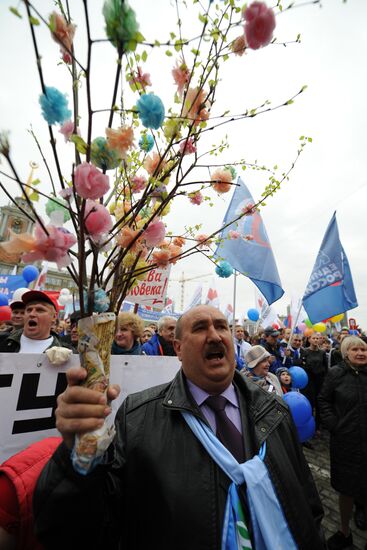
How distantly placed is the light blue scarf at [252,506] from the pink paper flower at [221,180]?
119cm

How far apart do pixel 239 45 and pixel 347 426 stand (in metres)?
3.38

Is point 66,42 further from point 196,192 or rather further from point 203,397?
point 203,397

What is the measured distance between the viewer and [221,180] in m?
1.43

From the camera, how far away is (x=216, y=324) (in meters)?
1.74

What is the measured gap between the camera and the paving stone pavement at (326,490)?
2.84 m

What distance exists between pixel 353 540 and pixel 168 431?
3.03 meters

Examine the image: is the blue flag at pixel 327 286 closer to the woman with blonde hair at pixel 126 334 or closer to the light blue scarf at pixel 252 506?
the woman with blonde hair at pixel 126 334

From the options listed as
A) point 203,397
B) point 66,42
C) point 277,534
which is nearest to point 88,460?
point 203,397

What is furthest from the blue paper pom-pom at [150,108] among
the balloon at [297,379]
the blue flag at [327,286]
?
the blue flag at [327,286]

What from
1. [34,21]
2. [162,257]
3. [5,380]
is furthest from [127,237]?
[5,380]

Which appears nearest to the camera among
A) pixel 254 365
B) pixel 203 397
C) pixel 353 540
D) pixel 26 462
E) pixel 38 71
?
pixel 38 71

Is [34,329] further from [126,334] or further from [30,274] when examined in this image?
[30,274]

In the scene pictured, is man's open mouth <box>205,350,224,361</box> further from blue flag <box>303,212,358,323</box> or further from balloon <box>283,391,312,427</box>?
blue flag <box>303,212,358,323</box>

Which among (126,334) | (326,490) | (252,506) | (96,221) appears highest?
(96,221)
